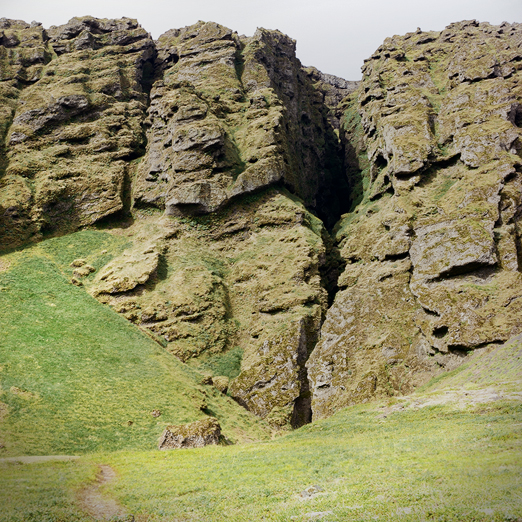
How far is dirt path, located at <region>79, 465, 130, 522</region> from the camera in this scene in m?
15.3

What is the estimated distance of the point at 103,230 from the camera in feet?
213

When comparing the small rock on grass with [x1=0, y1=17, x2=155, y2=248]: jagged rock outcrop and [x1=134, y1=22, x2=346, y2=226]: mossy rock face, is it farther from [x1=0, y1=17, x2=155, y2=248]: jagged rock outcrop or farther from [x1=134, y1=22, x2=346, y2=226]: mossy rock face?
[x1=0, y1=17, x2=155, y2=248]: jagged rock outcrop

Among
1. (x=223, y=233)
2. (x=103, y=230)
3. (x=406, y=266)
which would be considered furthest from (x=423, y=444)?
(x=103, y=230)

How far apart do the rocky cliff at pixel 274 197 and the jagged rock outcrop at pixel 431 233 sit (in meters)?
0.24

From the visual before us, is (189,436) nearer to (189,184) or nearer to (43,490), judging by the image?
(43,490)

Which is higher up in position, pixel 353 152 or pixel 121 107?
pixel 121 107

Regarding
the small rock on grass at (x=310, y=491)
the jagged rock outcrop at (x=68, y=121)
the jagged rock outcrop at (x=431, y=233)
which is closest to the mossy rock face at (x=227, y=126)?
the jagged rock outcrop at (x=68, y=121)

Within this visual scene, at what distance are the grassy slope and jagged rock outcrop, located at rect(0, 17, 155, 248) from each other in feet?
51.0

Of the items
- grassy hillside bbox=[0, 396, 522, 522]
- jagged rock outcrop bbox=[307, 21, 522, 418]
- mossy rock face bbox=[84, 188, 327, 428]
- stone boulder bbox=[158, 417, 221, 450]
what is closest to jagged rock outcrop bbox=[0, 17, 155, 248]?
mossy rock face bbox=[84, 188, 327, 428]

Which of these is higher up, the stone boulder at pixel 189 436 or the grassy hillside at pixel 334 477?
the grassy hillside at pixel 334 477

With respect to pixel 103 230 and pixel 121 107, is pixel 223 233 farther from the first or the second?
pixel 121 107

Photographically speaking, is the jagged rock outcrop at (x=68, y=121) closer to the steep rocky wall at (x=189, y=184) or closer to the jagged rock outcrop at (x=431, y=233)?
the steep rocky wall at (x=189, y=184)

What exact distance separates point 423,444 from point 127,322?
121 feet

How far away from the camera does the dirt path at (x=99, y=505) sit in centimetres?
1527
